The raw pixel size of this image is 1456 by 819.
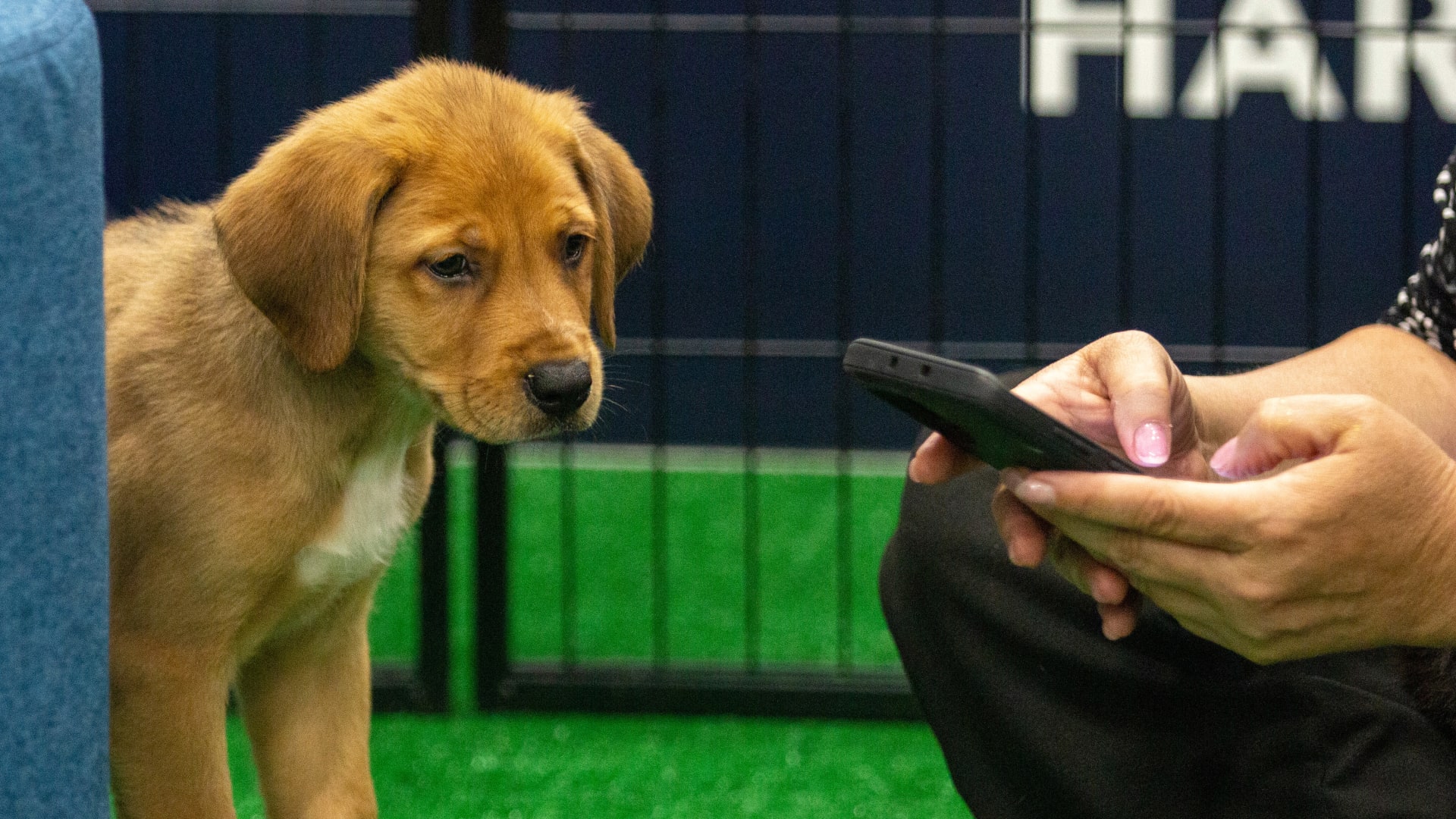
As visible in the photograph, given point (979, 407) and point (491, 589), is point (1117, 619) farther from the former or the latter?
point (491, 589)

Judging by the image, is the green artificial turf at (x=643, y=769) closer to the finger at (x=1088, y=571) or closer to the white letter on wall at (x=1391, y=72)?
the finger at (x=1088, y=571)

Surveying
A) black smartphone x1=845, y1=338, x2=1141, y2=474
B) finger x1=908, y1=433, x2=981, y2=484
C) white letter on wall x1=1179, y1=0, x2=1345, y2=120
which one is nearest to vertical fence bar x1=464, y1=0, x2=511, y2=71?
finger x1=908, y1=433, x2=981, y2=484

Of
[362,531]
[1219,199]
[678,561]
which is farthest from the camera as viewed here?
[678,561]

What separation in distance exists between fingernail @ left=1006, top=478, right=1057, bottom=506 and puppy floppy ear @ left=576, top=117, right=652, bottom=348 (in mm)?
852

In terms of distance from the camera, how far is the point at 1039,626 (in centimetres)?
156

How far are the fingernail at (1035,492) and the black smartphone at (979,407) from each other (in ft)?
0.06

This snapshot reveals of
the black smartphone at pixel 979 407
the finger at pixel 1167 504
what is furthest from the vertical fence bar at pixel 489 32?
the finger at pixel 1167 504

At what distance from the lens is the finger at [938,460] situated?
132 cm

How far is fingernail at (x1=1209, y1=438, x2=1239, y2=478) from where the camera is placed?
4.06 ft

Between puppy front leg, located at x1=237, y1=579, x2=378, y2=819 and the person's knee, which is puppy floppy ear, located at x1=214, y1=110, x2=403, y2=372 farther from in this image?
the person's knee

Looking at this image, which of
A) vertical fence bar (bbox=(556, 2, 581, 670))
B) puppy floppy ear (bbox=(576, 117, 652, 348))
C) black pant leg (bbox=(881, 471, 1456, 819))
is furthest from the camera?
vertical fence bar (bbox=(556, 2, 581, 670))

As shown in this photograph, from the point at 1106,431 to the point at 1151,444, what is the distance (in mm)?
151

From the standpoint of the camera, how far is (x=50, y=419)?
1.20m

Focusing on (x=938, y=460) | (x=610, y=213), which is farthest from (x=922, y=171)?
(x=938, y=460)
